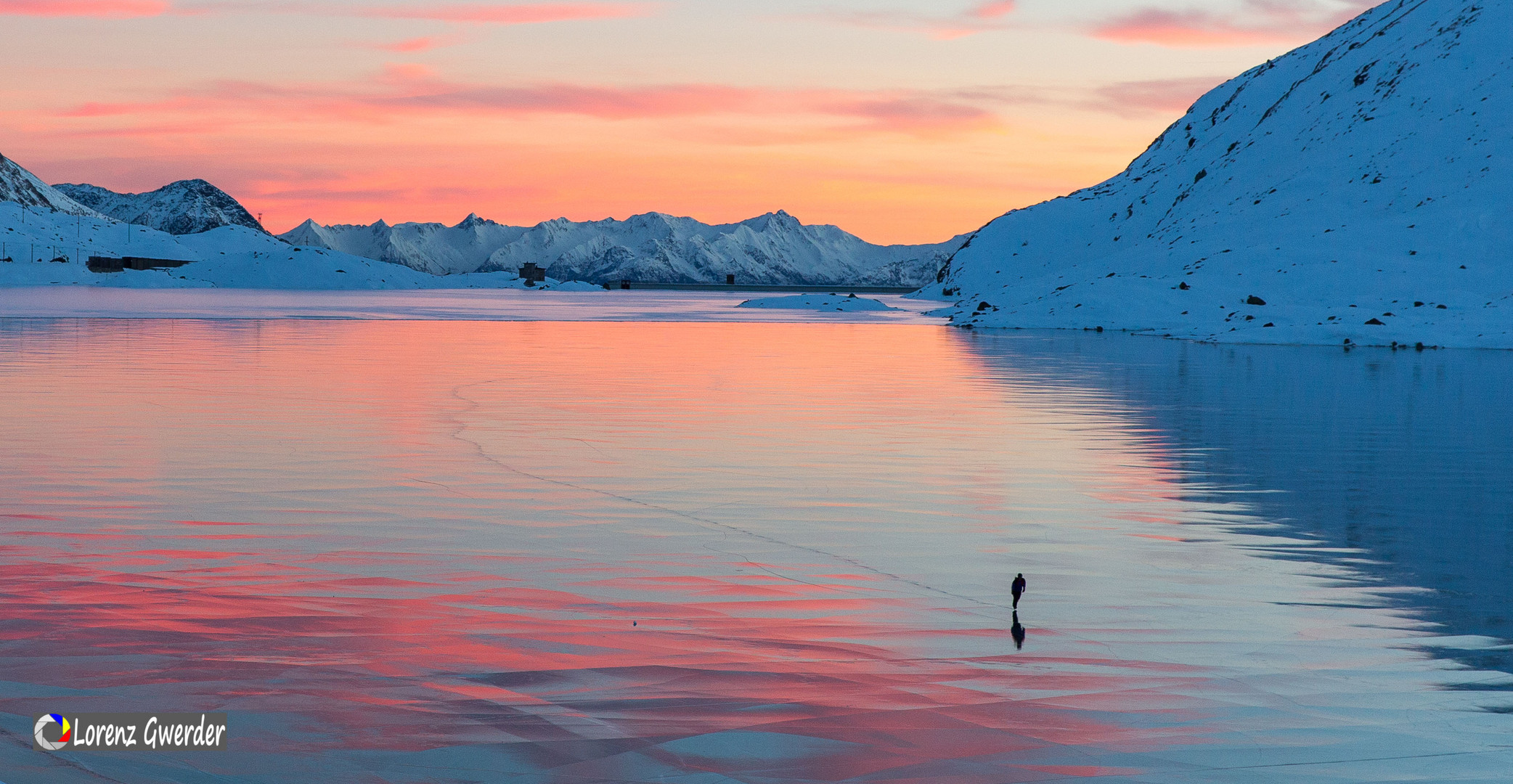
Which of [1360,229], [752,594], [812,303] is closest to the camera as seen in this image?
[752,594]

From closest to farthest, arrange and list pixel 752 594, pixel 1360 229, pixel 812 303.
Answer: pixel 752 594, pixel 1360 229, pixel 812 303

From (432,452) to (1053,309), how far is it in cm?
9663

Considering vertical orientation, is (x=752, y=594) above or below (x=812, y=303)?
below

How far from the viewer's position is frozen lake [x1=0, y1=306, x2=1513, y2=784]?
9125mm

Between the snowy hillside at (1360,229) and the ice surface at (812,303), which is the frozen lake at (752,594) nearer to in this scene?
the snowy hillside at (1360,229)

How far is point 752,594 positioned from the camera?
1344 centimetres

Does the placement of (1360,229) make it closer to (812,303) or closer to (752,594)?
(812,303)

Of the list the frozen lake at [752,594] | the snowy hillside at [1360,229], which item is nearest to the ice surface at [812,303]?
the snowy hillside at [1360,229]

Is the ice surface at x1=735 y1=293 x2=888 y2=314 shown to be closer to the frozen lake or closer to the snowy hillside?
the snowy hillside

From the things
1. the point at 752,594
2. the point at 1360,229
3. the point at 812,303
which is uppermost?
the point at 1360,229

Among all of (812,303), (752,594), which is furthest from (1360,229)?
(752,594)

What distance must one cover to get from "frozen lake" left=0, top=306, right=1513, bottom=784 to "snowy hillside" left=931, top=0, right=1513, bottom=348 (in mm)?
67208

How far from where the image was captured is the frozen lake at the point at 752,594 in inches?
359

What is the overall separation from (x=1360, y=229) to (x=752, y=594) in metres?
143
